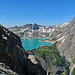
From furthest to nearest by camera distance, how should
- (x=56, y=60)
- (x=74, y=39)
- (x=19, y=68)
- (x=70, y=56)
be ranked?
(x=74, y=39) → (x=70, y=56) → (x=56, y=60) → (x=19, y=68)

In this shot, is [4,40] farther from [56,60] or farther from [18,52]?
[56,60]

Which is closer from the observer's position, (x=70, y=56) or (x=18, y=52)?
(x=18, y=52)

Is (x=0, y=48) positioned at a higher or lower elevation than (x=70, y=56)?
higher

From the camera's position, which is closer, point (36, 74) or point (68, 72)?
point (36, 74)

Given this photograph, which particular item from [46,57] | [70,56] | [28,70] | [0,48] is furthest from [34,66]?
[70,56]

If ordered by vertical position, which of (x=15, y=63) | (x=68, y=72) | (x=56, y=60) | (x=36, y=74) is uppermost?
(x=15, y=63)

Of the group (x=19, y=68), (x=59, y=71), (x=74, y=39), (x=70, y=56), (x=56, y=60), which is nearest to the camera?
(x=19, y=68)

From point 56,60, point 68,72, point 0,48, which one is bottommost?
point 68,72

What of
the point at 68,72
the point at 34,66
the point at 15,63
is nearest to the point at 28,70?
the point at 34,66

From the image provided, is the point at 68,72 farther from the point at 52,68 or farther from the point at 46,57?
the point at 46,57
